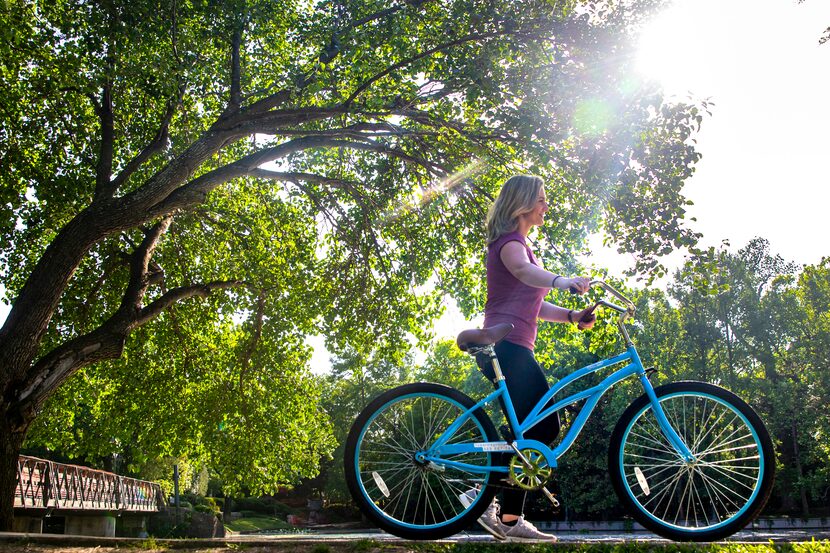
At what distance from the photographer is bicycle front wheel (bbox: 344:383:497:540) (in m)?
4.50

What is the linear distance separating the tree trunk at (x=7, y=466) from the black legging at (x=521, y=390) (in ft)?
29.9

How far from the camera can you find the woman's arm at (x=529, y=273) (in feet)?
14.1

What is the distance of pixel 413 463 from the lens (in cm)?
457

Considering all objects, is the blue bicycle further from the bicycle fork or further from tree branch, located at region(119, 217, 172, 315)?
tree branch, located at region(119, 217, 172, 315)

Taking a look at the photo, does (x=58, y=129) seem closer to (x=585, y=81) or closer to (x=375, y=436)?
(x=585, y=81)

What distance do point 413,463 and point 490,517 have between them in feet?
2.25

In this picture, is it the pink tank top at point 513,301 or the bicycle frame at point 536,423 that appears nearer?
the bicycle frame at point 536,423

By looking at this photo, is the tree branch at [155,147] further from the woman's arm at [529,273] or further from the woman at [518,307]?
the woman's arm at [529,273]

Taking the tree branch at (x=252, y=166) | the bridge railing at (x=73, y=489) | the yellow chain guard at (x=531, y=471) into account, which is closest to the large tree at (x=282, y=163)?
the tree branch at (x=252, y=166)

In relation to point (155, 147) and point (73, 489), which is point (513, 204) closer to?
point (155, 147)

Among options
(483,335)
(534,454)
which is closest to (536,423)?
(534,454)

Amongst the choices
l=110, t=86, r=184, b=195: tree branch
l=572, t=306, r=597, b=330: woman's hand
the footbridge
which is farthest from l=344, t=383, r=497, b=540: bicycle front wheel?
the footbridge

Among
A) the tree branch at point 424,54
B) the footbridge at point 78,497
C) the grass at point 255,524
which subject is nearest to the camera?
the tree branch at point 424,54

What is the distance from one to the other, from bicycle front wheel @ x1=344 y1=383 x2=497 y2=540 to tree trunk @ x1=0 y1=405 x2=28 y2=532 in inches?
330
